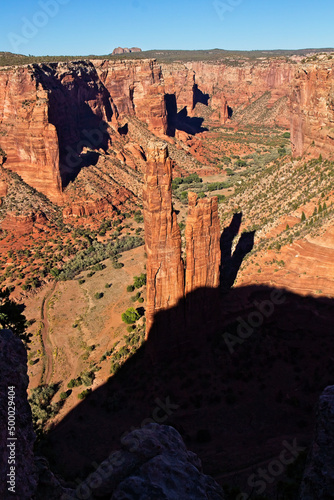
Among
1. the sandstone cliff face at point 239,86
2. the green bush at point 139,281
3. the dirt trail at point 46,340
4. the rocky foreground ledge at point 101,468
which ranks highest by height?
the sandstone cliff face at point 239,86

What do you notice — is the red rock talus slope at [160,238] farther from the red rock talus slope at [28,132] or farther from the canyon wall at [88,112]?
the red rock talus slope at [28,132]

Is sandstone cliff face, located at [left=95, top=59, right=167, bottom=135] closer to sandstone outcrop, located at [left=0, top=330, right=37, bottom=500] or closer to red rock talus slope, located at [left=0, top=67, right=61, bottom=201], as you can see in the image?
red rock talus slope, located at [left=0, top=67, right=61, bottom=201]

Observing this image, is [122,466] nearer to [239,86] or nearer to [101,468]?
[101,468]

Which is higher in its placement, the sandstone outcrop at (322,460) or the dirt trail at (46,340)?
the sandstone outcrop at (322,460)

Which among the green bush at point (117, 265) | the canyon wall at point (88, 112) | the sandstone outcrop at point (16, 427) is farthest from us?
the green bush at point (117, 265)

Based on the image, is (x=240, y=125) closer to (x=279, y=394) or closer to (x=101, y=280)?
(x=101, y=280)

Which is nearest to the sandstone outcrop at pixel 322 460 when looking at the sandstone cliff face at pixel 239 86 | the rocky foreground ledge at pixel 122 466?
the rocky foreground ledge at pixel 122 466

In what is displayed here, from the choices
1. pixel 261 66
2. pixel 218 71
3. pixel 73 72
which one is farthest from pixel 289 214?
pixel 218 71
